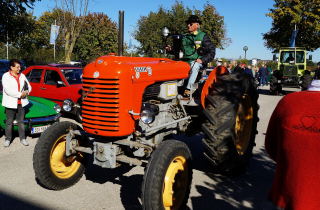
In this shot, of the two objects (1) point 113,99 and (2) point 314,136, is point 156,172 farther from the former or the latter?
(2) point 314,136

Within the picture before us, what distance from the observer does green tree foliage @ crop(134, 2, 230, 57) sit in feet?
117

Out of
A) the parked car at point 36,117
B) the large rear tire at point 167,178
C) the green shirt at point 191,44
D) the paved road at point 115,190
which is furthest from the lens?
the parked car at point 36,117

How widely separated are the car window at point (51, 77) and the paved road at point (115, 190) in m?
4.26

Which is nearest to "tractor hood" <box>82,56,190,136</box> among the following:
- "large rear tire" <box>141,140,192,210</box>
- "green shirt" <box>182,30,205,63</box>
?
"large rear tire" <box>141,140,192,210</box>

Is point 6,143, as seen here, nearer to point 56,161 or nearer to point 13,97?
point 13,97

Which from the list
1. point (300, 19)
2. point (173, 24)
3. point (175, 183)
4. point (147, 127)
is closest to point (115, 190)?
point (147, 127)

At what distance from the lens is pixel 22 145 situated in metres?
6.36

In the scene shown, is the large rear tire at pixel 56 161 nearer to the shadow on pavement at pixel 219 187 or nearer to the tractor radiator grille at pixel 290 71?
the shadow on pavement at pixel 219 187

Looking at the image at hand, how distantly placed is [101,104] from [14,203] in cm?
160

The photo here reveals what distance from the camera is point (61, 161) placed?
160 inches

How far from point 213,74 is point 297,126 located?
9.04ft

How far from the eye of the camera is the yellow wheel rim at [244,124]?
192 inches

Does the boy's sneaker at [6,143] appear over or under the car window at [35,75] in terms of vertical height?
under

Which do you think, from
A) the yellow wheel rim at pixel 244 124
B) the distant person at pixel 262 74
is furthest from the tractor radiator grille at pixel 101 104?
the distant person at pixel 262 74
